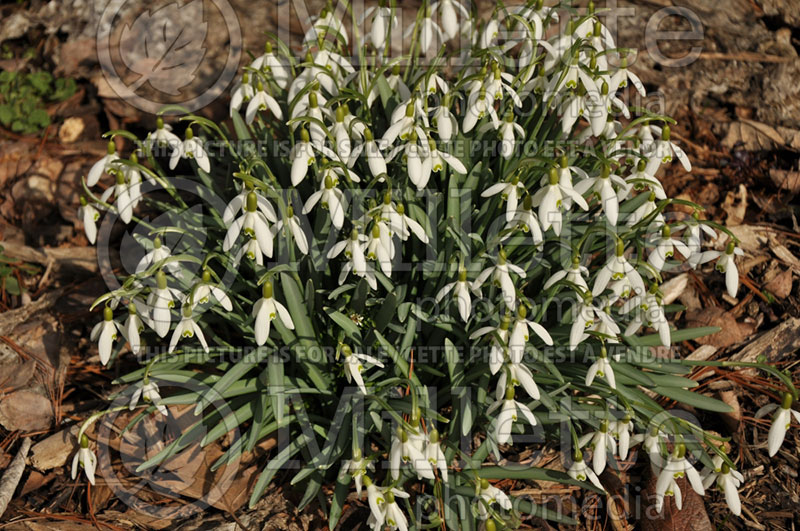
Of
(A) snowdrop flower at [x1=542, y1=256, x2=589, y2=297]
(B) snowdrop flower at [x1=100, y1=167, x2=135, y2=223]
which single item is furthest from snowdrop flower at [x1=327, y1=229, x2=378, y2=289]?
(B) snowdrop flower at [x1=100, y1=167, x2=135, y2=223]

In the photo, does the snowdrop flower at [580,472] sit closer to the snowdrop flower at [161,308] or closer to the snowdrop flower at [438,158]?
the snowdrop flower at [438,158]

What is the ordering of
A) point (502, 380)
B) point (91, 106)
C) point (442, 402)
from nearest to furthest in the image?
point (502, 380) → point (442, 402) → point (91, 106)

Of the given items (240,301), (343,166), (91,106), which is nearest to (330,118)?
(343,166)

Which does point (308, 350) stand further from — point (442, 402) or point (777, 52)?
point (777, 52)

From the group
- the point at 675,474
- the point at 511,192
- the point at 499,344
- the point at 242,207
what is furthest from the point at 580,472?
the point at 242,207

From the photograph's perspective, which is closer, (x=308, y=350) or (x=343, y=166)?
(x=343, y=166)

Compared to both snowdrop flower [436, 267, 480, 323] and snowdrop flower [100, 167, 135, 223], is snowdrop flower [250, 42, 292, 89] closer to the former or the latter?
snowdrop flower [100, 167, 135, 223]

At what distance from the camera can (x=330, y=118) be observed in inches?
94.8

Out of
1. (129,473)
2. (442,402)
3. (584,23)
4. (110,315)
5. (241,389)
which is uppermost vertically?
(584,23)

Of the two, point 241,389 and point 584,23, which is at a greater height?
point 584,23

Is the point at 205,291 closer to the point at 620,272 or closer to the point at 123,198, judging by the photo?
the point at 123,198

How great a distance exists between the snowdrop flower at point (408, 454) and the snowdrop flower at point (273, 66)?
136cm

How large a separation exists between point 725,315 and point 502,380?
148 cm

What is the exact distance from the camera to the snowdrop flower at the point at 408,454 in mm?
1860
